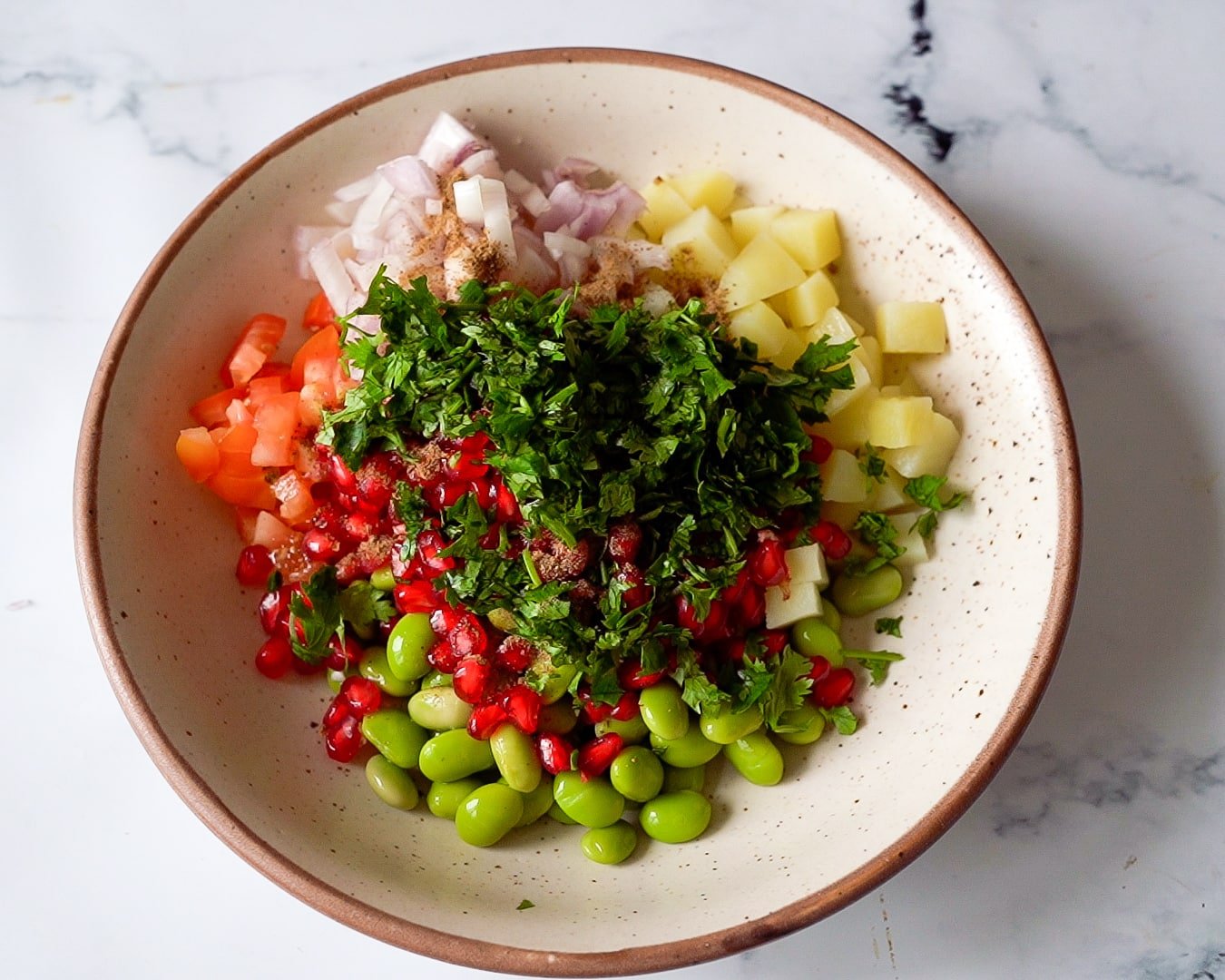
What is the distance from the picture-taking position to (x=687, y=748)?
8.55 feet

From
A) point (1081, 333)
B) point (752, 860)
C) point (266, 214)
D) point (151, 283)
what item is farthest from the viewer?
point (1081, 333)

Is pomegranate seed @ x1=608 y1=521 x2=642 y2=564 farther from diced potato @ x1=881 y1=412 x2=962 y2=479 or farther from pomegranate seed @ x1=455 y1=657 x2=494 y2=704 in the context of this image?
diced potato @ x1=881 y1=412 x2=962 y2=479

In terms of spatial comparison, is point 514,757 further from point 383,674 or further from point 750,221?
point 750,221

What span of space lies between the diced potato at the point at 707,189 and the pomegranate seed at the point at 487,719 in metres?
1.46

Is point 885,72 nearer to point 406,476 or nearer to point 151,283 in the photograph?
point 406,476

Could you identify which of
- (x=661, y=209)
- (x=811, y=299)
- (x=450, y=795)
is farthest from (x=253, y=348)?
(x=811, y=299)

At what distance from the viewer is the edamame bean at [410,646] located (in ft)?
8.55

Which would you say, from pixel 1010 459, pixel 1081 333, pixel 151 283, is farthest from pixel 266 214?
pixel 1081 333

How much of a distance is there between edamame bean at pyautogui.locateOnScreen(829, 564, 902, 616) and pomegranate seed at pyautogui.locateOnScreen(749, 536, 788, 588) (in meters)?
0.22

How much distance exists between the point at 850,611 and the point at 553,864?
38.3 inches

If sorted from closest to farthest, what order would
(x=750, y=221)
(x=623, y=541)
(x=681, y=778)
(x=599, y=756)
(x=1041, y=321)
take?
1. (x=623, y=541)
2. (x=599, y=756)
3. (x=681, y=778)
4. (x=750, y=221)
5. (x=1041, y=321)

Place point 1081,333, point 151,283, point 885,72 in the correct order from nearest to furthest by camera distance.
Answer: point 151,283 → point 1081,333 → point 885,72

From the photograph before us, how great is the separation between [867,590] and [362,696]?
4.22ft

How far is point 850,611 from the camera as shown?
280cm
